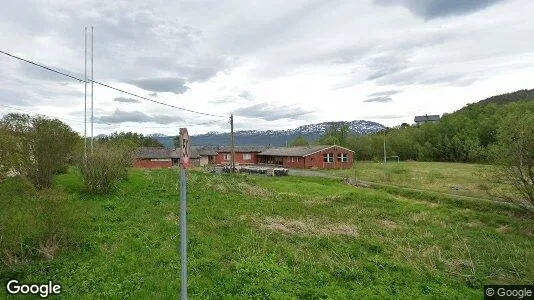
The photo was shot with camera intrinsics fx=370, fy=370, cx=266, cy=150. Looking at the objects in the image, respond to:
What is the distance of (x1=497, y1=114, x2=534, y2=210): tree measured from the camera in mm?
18172

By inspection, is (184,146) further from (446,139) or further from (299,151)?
(446,139)

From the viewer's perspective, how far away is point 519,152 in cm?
1830

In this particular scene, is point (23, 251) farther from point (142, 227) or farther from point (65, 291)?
point (142, 227)

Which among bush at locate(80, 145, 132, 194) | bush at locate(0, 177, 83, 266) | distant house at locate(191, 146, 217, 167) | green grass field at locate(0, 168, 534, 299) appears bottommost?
green grass field at locate(0, 168, 534, 299)

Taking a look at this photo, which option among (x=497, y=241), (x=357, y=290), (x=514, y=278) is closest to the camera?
(x=357, y=290)

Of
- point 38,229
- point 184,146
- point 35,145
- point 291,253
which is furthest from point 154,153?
point 184,146

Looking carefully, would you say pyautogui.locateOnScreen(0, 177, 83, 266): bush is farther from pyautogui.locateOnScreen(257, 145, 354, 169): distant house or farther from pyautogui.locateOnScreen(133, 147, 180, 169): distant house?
pyautogui.locateOnScreen(133, 147, 180, 169): distant house

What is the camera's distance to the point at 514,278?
10.9 m

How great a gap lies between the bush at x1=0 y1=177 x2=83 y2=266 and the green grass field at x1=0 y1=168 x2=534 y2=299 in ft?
1.63

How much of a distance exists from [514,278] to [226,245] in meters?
9.10

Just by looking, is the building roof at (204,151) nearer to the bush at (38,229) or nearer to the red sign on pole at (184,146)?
the bush at (38,229)

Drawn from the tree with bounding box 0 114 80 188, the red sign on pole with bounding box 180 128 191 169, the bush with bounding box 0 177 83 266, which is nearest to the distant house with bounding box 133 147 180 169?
the tree with bounding box 0 114 80 188

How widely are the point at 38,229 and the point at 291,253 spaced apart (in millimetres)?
8067

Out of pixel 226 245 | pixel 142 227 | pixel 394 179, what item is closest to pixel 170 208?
pixel 142 227
